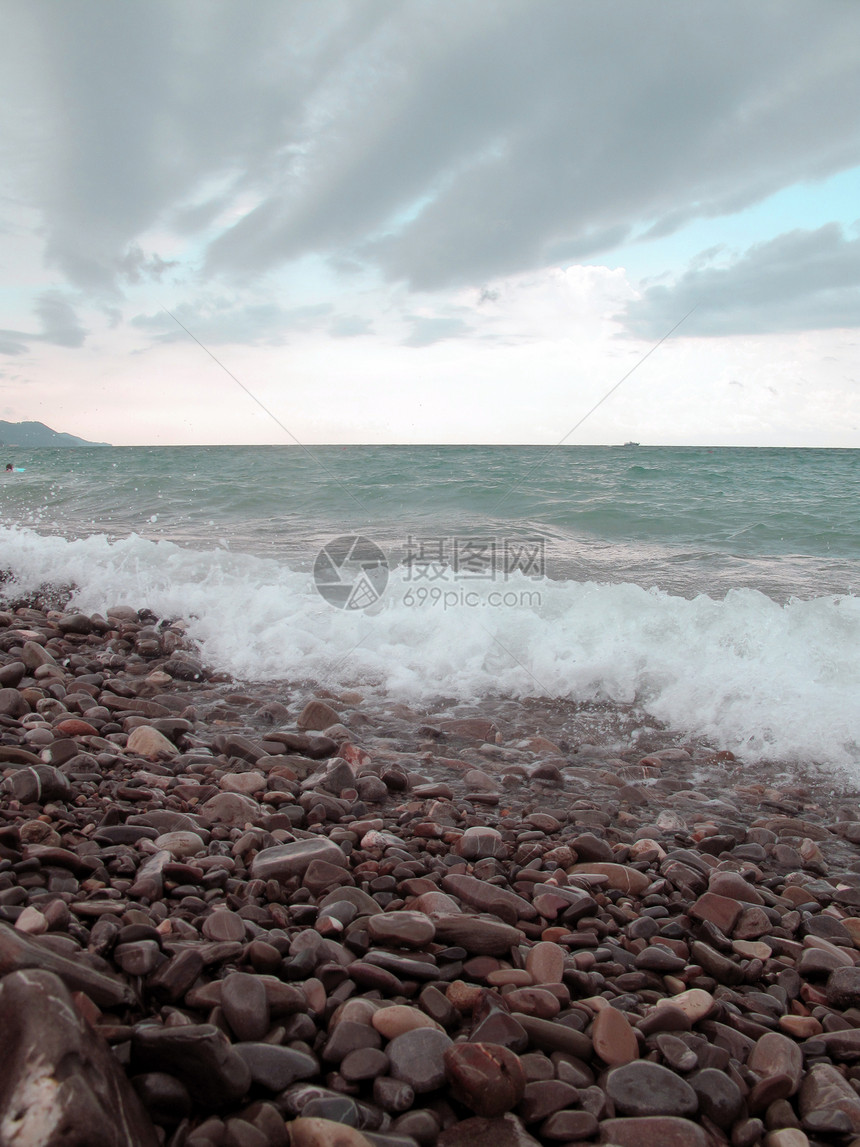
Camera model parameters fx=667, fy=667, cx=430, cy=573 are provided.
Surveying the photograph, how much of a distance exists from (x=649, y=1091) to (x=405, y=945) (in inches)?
28.9

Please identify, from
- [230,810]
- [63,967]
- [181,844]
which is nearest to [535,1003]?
[63,967]

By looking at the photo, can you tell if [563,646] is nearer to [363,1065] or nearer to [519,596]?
[519,596]

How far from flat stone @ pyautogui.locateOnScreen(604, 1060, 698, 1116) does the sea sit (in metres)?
3.17

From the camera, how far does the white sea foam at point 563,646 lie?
15.8 ft

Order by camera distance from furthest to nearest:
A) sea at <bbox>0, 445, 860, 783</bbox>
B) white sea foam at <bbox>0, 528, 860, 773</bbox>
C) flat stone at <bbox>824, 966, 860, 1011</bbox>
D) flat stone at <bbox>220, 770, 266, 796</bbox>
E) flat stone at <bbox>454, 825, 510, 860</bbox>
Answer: sea at <bbox>0, 445, 860, 783</bbox> → white sea foam at <bbox>0, 528, 860, 773</bbox> → flat stone at <bbox>220, 770, 266, 796</bbox> → flat stone at <bbox>454, 825, 510, 860</bbox> → flat stone at <bbox>824, 966, 860, 1011</bbox>

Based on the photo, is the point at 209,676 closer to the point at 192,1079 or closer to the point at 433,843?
the point at 433,843

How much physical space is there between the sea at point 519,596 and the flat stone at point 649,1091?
10.4ft

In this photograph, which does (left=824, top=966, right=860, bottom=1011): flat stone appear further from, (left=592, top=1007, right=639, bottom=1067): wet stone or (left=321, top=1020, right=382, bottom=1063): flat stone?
(left=321, top=1020, right=382, bottom=1063): flat stone

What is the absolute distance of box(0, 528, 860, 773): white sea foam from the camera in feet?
15.8

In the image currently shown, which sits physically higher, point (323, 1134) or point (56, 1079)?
point (56, 1079)

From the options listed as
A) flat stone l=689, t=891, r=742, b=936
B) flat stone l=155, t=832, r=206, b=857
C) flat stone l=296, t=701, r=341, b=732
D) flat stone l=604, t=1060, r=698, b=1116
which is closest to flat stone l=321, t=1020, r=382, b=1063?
flat stone l=604, t=1060, r=698, b=1116

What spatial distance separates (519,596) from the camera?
6977mm

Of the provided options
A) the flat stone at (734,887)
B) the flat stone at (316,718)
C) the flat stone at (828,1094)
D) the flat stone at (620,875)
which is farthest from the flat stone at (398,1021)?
the flat stone at (316,718)

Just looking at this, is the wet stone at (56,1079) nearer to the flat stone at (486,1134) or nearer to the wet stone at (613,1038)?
the flat stone at (486,1134)
